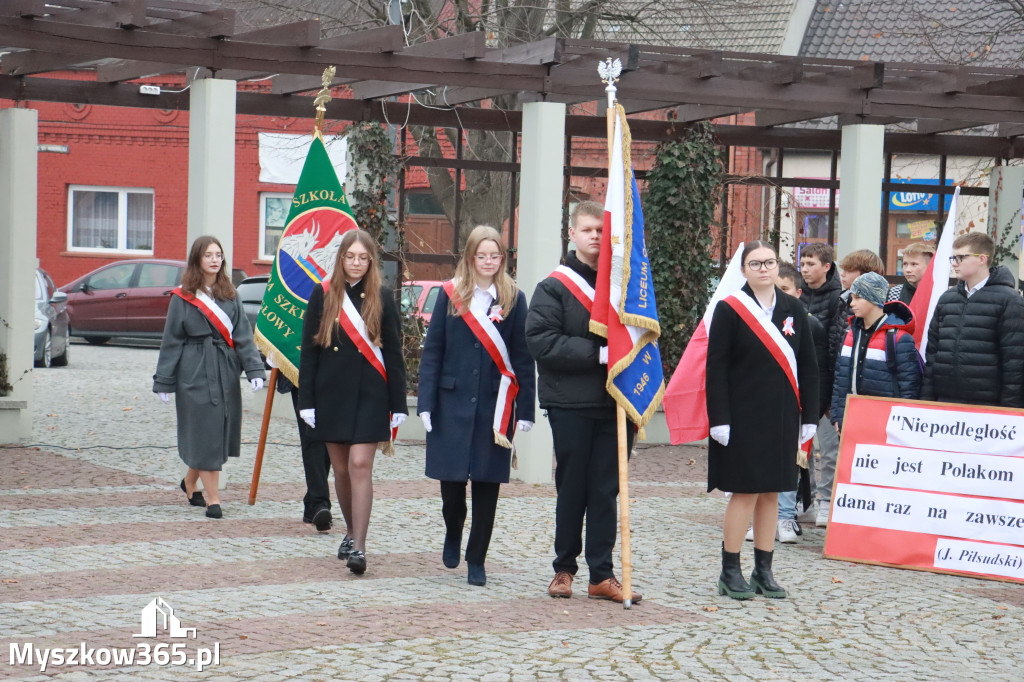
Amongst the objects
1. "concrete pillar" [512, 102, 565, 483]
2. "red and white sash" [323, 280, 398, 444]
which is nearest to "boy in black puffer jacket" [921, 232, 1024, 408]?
"concrete pillar" [512, 102, 565, 483]

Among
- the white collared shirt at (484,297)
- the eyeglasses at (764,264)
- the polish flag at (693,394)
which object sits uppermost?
the eyeglasses at (764,264)

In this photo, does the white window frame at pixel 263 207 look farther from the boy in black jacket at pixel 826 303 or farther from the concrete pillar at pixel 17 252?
the boy in black jacket at pixel 826 303

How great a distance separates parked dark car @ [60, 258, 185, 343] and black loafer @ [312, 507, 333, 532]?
15945mm

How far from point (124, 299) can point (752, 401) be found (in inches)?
738

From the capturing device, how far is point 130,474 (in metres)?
10.8

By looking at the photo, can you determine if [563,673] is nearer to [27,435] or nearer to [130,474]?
[130,474]

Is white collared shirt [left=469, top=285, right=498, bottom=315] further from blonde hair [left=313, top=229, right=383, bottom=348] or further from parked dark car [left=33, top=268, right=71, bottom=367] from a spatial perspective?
parked dark car [left=33, top=268, right=71, bottom=367]

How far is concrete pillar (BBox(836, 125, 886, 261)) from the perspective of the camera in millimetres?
12438

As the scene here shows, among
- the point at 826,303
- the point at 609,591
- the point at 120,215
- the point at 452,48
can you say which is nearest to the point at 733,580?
the point at 609,591

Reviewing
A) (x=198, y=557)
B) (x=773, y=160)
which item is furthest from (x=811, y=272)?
(x=773, y=160)

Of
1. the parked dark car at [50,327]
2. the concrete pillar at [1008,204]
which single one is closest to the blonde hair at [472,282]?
the concrete pillar at [1008,204]

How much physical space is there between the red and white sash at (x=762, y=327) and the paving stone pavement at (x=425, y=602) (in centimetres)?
130

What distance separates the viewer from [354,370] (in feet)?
24.5

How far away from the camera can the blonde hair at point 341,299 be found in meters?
7.46
